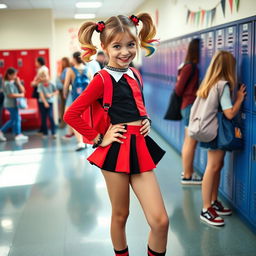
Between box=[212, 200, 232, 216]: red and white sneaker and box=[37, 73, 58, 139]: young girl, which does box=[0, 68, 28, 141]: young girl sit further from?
box=[212, 200, 232, 216]: red and white sneaker

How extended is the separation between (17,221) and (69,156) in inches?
89.4

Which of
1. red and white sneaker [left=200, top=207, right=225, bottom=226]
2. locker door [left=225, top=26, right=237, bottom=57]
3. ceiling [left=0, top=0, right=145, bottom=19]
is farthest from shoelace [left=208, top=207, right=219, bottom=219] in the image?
ceiling [left=0, top=0, right=145, bottom=19]

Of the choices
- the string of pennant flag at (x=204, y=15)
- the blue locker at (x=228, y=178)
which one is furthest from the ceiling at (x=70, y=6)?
the blue locker at (x=228, y=178)

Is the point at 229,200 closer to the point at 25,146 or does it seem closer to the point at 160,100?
the point at 160,100

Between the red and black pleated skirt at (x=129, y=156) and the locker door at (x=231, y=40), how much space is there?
162 centimetres

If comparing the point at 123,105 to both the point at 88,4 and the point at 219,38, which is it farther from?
the point at 88,4

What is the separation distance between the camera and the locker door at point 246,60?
2.96 m

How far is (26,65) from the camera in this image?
26.9 ft

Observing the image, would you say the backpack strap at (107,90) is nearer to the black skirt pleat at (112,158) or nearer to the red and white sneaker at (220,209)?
the black skirt pleat at (112,158)

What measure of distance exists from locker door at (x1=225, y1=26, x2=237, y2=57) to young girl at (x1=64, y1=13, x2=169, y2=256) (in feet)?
4.67

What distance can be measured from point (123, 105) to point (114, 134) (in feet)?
0.52

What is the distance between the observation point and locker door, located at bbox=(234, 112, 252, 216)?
3.06 meters

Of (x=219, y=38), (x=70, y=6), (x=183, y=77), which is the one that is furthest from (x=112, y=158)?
(x=70, y=6)

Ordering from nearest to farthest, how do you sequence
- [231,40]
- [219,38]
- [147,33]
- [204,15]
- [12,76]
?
[147,33] → [231,40] → [219,38] → [204,15] → [12,76]
